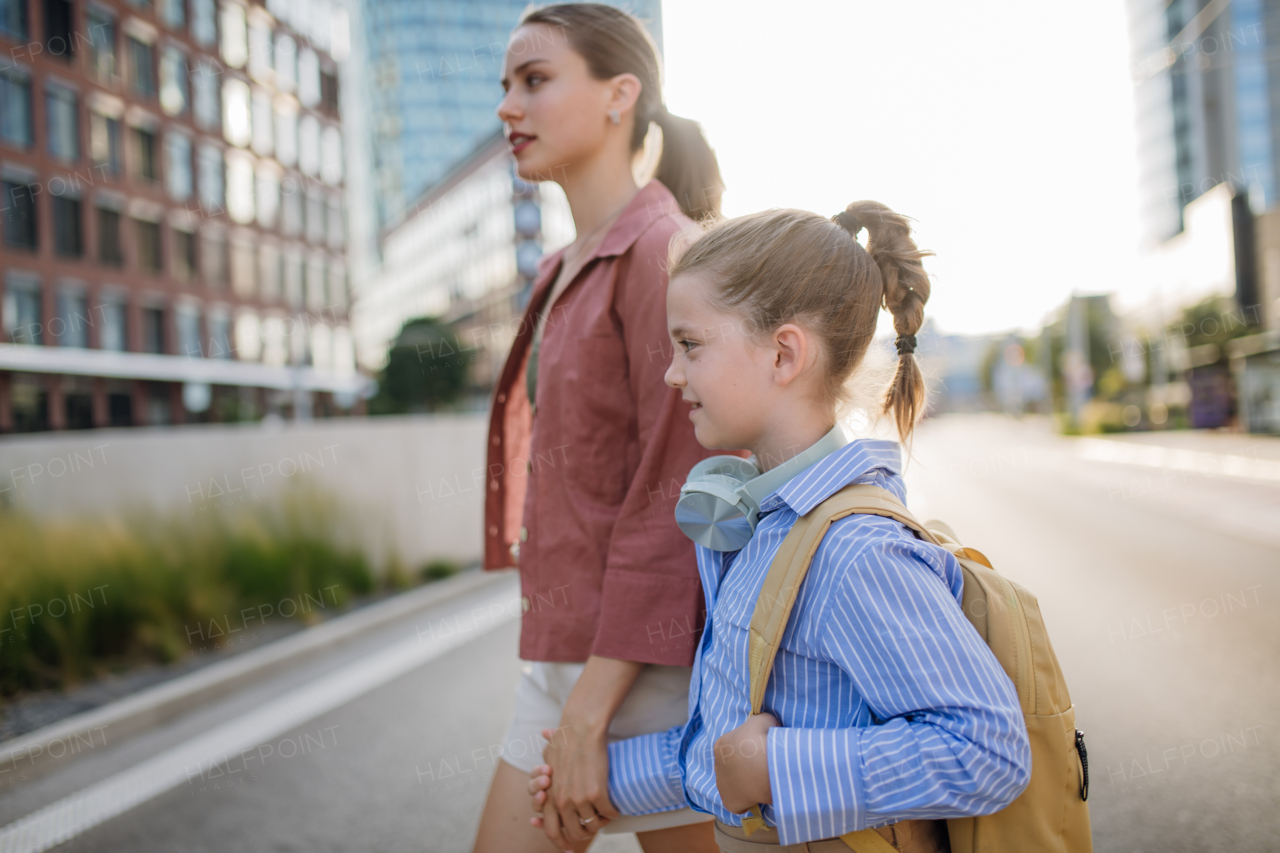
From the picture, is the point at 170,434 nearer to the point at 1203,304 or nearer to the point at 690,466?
the point at 690,466

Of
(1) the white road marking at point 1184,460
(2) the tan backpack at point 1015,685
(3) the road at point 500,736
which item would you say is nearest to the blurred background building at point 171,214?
(1) the white road marking at point 1184,460

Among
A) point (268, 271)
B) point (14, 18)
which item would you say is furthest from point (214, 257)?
point (14, 18)

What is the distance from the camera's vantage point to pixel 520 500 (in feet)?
6.63

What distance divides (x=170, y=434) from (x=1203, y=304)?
151ft

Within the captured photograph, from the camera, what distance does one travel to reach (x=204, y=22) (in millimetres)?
38125

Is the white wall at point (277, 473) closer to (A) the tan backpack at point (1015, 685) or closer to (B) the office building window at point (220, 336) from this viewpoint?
(A) the tan backpack at point (1015, 685)

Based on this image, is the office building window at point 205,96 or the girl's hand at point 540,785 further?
the office building window at point 205,96

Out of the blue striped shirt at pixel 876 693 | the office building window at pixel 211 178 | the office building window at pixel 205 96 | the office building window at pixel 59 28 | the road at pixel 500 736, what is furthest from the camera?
the office building window at pixel 211 178

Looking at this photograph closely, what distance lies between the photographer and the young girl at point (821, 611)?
96 cm

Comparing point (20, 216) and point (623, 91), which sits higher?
point (20, 216)

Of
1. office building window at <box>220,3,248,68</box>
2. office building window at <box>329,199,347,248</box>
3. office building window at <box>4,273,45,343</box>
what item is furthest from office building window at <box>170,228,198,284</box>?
office building window at <box>329,199,347,248</box>

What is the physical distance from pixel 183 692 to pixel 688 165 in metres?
4.33

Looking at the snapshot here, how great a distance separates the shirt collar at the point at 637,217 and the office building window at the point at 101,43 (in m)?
39.0

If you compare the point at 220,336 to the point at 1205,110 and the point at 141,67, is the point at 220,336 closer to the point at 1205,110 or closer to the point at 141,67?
the point at 141,67
